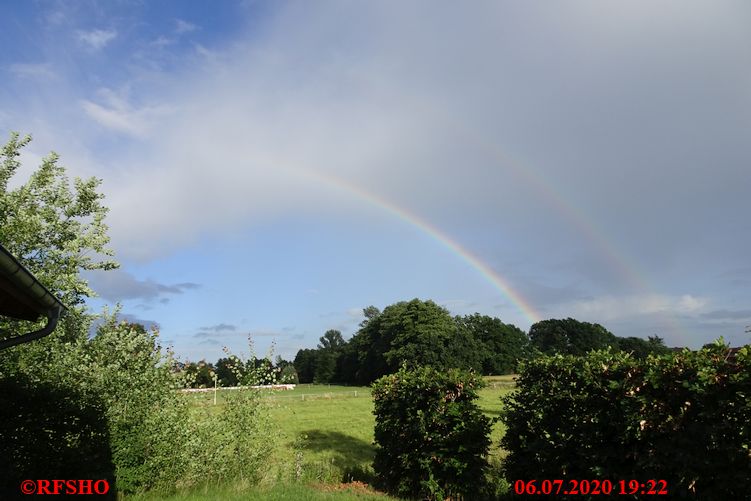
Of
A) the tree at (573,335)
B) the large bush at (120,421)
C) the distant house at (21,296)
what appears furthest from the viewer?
the tree at (573,335)

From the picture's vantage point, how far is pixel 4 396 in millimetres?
6766

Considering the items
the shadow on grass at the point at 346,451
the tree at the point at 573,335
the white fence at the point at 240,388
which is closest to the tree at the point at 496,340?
the tree at the point at 573,335

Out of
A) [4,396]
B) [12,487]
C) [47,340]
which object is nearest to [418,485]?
[12,487]

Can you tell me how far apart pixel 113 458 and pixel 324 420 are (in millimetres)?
19528

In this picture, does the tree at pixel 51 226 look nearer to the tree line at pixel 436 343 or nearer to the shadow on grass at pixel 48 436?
the shadow on grass at pixel 48 436

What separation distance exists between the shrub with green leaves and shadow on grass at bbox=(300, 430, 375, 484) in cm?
116

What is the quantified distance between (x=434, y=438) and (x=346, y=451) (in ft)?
27.7

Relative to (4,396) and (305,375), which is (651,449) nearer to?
(4,396)

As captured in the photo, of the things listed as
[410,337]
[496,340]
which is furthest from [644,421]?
[496,340]

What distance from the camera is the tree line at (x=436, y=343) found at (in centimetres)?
7731

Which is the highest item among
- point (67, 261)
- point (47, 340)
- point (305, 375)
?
point (67, 261)

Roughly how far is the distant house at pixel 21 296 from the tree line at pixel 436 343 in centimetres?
4704

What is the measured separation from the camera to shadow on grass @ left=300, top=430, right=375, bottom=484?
33.4ft

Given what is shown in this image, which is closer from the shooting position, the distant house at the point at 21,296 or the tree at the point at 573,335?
the distant house at the point at 21,296
